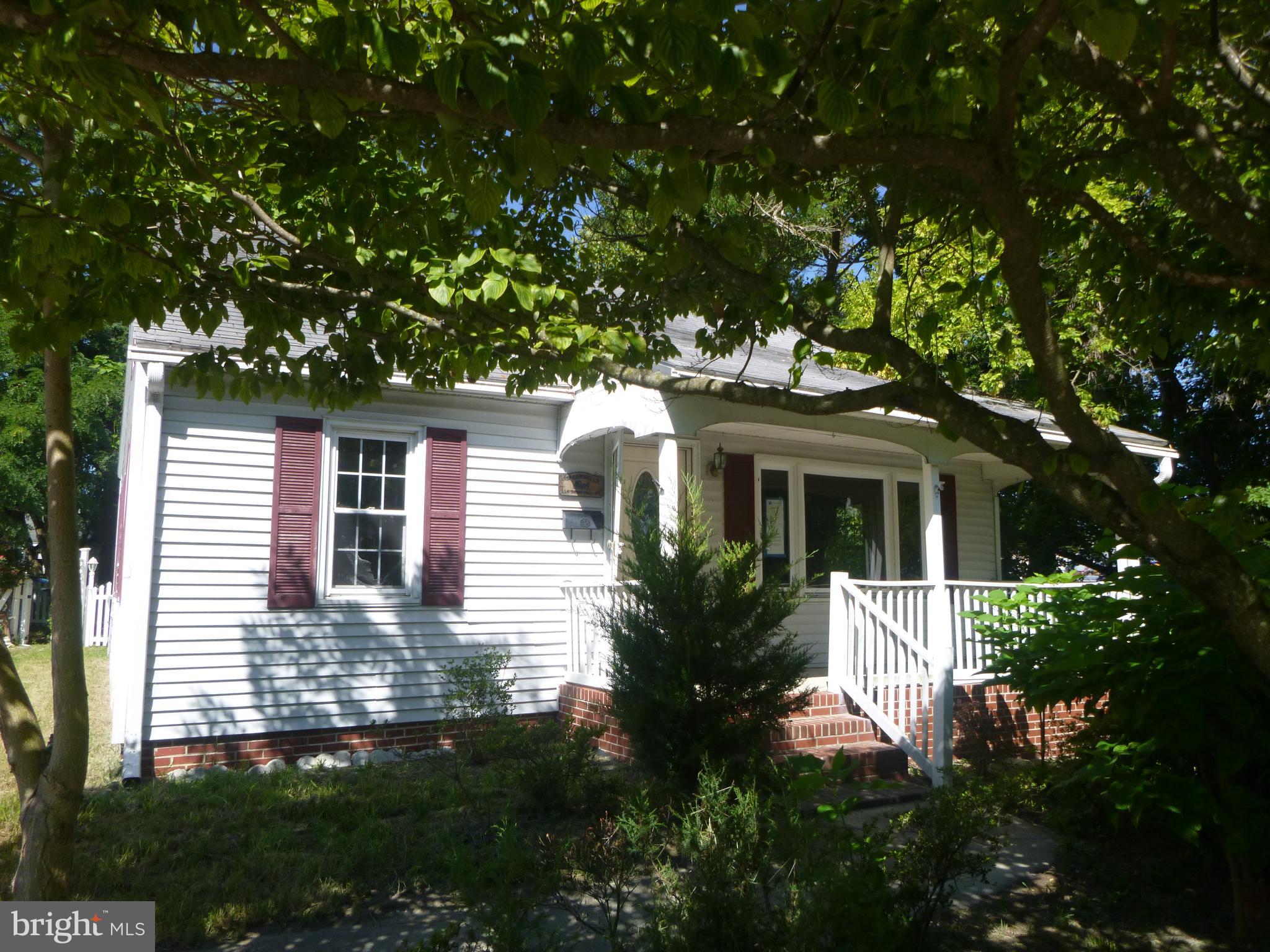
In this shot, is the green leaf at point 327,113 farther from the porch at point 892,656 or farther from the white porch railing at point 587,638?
the white porch railing at point 587,638

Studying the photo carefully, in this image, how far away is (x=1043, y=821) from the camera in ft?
21.6

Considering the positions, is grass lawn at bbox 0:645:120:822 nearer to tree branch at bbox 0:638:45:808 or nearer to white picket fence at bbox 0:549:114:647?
white picket fence at bbox 0:549:114:647

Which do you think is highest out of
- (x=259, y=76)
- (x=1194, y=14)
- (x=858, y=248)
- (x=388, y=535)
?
(x=858, y=248)

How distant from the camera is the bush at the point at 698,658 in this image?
6.20 m

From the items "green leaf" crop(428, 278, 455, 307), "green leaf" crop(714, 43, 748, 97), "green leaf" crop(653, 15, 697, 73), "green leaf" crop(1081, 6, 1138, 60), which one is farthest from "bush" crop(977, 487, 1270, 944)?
"green leaf" crop(428, 278, 455, 307)

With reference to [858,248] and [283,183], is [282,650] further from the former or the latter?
[858,248]

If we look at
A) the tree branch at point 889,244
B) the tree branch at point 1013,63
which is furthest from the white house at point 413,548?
the tree branch at point 1013,63

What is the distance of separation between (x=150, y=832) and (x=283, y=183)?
3.96 m

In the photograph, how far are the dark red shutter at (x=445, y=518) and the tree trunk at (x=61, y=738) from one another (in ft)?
17.3

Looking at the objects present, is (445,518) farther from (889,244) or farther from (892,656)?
(889,244)

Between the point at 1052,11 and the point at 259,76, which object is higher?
the point at 1052,11

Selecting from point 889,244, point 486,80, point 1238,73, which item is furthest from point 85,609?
point 1238,73

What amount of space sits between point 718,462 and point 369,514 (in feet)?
12.1

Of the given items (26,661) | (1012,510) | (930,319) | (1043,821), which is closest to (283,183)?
(930,319)
